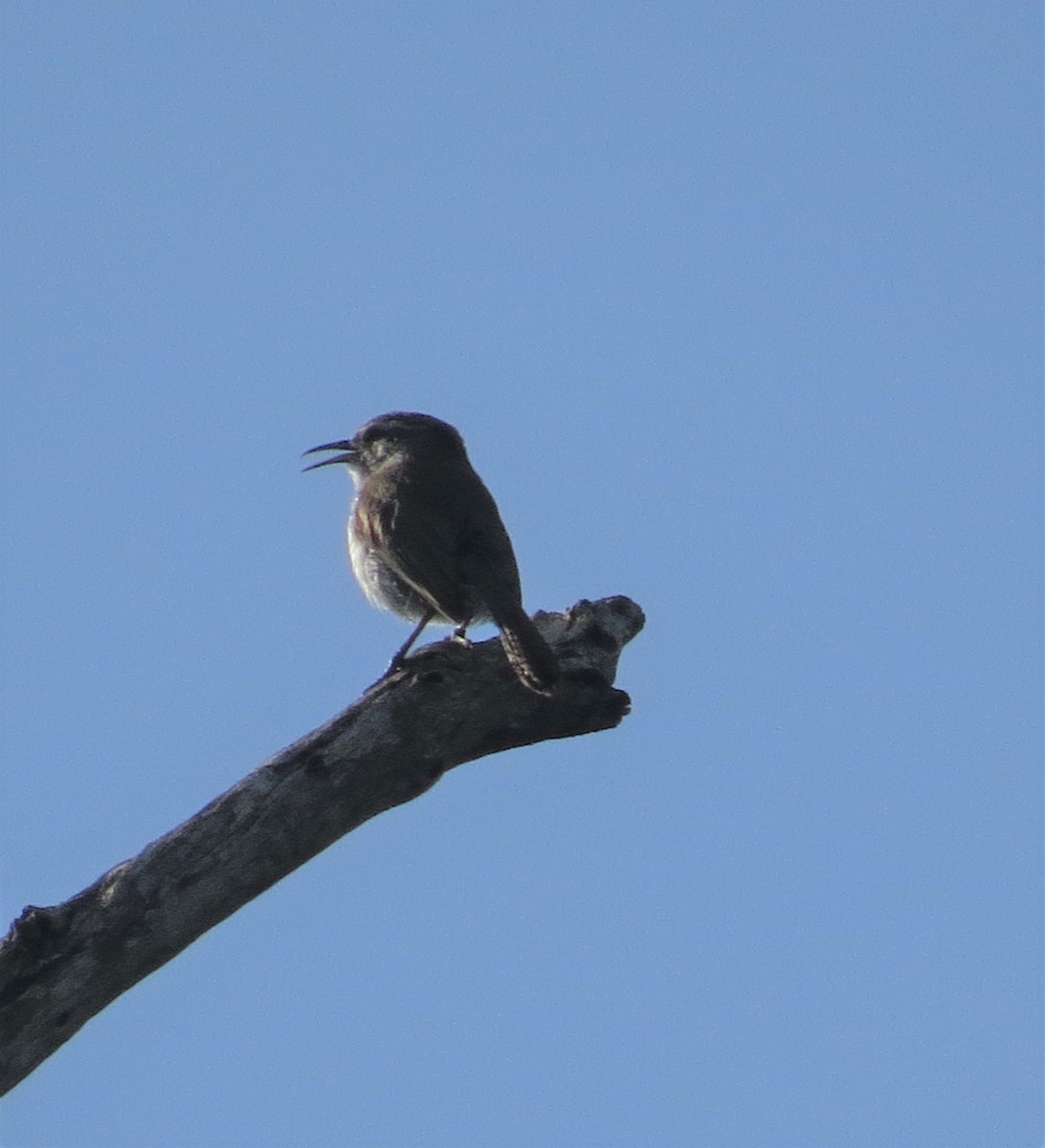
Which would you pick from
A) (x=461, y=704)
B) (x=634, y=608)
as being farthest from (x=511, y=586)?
(x=461, y=704)

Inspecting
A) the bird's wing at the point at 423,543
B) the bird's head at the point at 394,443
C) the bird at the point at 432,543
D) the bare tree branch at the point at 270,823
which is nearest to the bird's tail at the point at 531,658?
the bare tree branch at the point at 270,823

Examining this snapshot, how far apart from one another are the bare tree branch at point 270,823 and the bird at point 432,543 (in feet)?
2.25

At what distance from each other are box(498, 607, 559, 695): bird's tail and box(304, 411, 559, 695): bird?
1.24 feet

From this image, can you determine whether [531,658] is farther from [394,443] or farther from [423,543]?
[394,443]

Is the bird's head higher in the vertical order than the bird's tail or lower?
higher

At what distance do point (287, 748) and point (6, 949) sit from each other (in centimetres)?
124

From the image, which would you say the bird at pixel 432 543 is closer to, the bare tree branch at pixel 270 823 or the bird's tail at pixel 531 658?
the bird's tail at pixel 531 658

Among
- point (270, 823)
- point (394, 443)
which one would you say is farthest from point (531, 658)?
point (394, 443)

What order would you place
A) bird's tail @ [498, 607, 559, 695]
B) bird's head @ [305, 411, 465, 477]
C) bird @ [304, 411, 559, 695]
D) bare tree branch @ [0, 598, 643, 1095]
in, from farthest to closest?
1. bird's head @ [305, 411, 465, 477]
2. bird @ [304, 411, 559, 695]
3. bird's tail @ [498, 607, 559, 695]
4. bare tree branch @ [0, 598, 643, 1095]

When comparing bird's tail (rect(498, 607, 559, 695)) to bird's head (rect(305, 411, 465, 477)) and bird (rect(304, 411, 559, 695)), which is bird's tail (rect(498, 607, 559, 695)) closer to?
bird (rect(304, 411, 559, 695))

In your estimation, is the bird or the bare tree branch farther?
the bird

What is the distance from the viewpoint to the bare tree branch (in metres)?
5.69

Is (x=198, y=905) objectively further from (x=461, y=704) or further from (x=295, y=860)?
(x=461, y=704)

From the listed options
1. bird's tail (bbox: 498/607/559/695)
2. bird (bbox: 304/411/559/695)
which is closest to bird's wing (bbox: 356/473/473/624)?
bird (bbox: 304/411/559/695)
